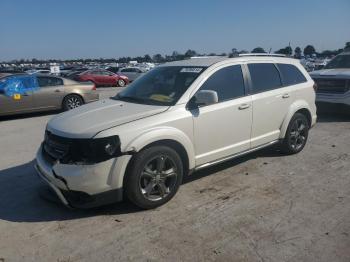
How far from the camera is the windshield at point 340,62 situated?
10933 mm

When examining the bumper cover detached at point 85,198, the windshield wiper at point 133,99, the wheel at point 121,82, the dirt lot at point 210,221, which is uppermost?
the windshield wiper at point 133,99

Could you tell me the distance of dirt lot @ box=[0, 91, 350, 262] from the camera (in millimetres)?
3541

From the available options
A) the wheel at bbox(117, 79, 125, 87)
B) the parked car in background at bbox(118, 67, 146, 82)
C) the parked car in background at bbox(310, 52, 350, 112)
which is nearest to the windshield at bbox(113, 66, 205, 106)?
the parked car in background at bbox(310, 52, 350, 112)

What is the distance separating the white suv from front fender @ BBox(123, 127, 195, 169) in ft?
0.04

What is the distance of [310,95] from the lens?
22.0 ft

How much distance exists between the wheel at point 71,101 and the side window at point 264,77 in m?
8.19

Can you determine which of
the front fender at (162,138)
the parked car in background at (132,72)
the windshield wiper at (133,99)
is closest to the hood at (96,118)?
the windshield wiper at (133,99)

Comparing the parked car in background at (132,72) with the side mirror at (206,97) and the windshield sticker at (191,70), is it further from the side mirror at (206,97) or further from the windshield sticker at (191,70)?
the side mirror at (206,97)

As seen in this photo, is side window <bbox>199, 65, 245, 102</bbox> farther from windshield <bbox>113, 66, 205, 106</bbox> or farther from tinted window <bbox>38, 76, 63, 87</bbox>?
tinted window <bbox>38, 76, 63, 87</bbox>

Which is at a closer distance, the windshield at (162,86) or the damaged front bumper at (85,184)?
the damaged front bumper at (85,184)

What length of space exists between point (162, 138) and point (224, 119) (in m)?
1.10

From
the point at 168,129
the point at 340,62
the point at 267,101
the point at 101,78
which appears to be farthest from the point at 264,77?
the point at 101,78

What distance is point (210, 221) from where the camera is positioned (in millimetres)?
4117

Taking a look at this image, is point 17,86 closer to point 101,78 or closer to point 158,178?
point 158,178
